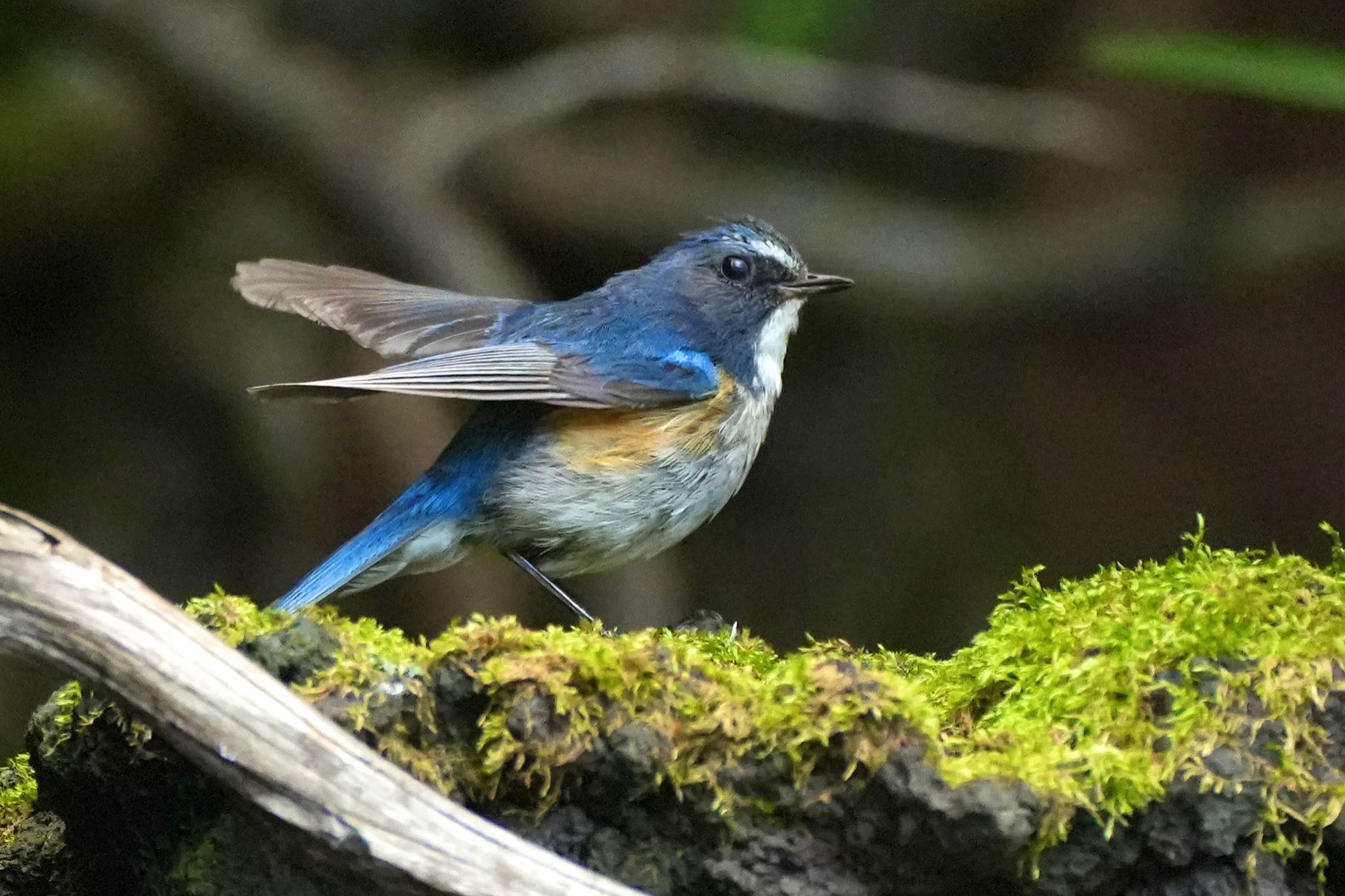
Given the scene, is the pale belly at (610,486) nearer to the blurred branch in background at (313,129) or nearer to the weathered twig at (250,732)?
the weathered twig at (250,732)

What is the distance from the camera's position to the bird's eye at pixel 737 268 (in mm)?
4590

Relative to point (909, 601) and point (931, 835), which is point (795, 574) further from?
point (931, 835)

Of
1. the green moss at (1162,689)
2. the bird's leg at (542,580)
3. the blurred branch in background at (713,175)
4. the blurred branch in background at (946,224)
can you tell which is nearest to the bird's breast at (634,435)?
the bird's leg at (542,580)

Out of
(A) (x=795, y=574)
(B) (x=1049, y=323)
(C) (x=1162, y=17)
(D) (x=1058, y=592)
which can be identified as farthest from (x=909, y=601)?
(D) (x=1058, y=592)

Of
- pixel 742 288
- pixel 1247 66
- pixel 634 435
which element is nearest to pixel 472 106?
pixel 742 288

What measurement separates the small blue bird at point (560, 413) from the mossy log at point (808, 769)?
3.24ft

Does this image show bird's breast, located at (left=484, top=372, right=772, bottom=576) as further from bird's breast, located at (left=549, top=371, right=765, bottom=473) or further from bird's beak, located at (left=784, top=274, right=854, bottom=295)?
bird's beak, located at (left=784, top=274, right=854, bottom=295)

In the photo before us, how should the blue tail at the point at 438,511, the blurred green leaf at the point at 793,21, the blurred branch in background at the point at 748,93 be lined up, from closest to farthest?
the blue tail at the point at 438,511
the blurred green leaf at the point at 793,21
the blurred branch in background at the point at 748,93

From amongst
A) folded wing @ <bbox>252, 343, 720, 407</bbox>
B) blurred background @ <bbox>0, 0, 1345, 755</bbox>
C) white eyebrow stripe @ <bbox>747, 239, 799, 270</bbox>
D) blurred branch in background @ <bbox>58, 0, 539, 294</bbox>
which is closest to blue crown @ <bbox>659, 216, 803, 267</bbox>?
white eyebrow stripe @ <bbox>747, 239, 799, 270</bbox>

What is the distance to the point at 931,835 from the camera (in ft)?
8.09

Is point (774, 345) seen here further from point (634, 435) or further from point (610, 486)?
point (610, 486)

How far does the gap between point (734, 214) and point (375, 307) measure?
102 inches

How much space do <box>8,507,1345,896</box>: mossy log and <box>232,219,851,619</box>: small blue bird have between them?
986 mm

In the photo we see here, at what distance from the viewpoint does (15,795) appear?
3453 mm
